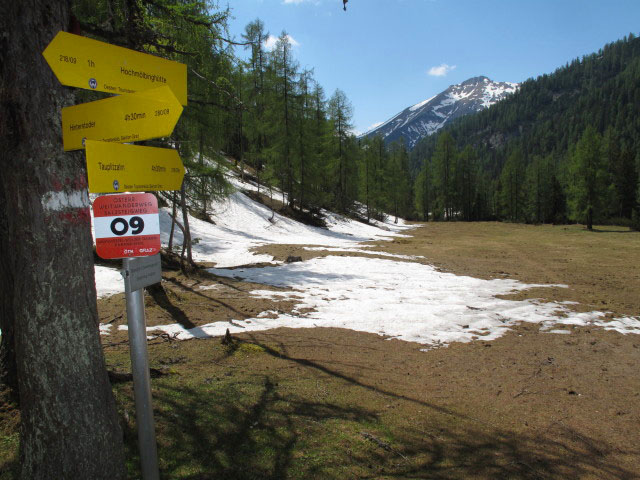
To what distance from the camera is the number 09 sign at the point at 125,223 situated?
2.02 m

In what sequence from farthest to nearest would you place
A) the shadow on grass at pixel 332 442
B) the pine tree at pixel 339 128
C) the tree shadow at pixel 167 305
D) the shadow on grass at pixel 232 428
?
the pine tree at pixel 339 128 < the tree shadow at pixel 167 305 < the shadow on grass at pixel 332 442 < the shadow on grass at pixel 232 428

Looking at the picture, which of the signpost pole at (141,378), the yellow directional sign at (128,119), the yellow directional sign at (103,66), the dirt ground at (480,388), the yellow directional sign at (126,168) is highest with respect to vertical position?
the yellow directional sign at (103,66)

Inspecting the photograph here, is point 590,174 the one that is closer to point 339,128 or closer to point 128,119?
point 339,128

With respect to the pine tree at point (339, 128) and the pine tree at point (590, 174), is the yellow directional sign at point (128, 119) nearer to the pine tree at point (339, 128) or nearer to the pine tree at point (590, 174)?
the pine tree at point (339, 128)

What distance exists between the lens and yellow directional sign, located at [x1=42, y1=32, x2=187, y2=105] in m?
1.97

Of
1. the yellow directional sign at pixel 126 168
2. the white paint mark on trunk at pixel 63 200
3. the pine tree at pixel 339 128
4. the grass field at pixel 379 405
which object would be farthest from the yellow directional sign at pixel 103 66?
the pine tree at pixel 339 128

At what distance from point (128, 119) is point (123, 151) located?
18cm

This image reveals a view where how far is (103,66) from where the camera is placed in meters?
2.10

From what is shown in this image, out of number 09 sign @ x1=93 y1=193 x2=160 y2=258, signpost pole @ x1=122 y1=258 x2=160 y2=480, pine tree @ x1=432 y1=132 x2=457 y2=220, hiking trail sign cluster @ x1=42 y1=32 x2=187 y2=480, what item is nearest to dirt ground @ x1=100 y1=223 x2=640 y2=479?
signpost pole @ x1=122 y1=258 x2=160 y2=480

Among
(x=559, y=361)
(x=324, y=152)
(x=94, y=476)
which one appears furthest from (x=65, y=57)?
(x=324, y=152)

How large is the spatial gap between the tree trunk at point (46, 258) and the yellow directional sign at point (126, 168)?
261 mm

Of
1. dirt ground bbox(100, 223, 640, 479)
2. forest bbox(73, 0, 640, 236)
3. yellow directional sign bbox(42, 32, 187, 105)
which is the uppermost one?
forest bbox(73, 0, 640, 236)

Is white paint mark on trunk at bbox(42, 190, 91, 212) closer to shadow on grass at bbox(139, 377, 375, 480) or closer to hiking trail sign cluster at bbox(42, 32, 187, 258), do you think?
hiking trail sign cluster at bbox(42, 32, 187, 258)

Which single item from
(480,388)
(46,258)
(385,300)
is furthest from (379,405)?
(385,300)
